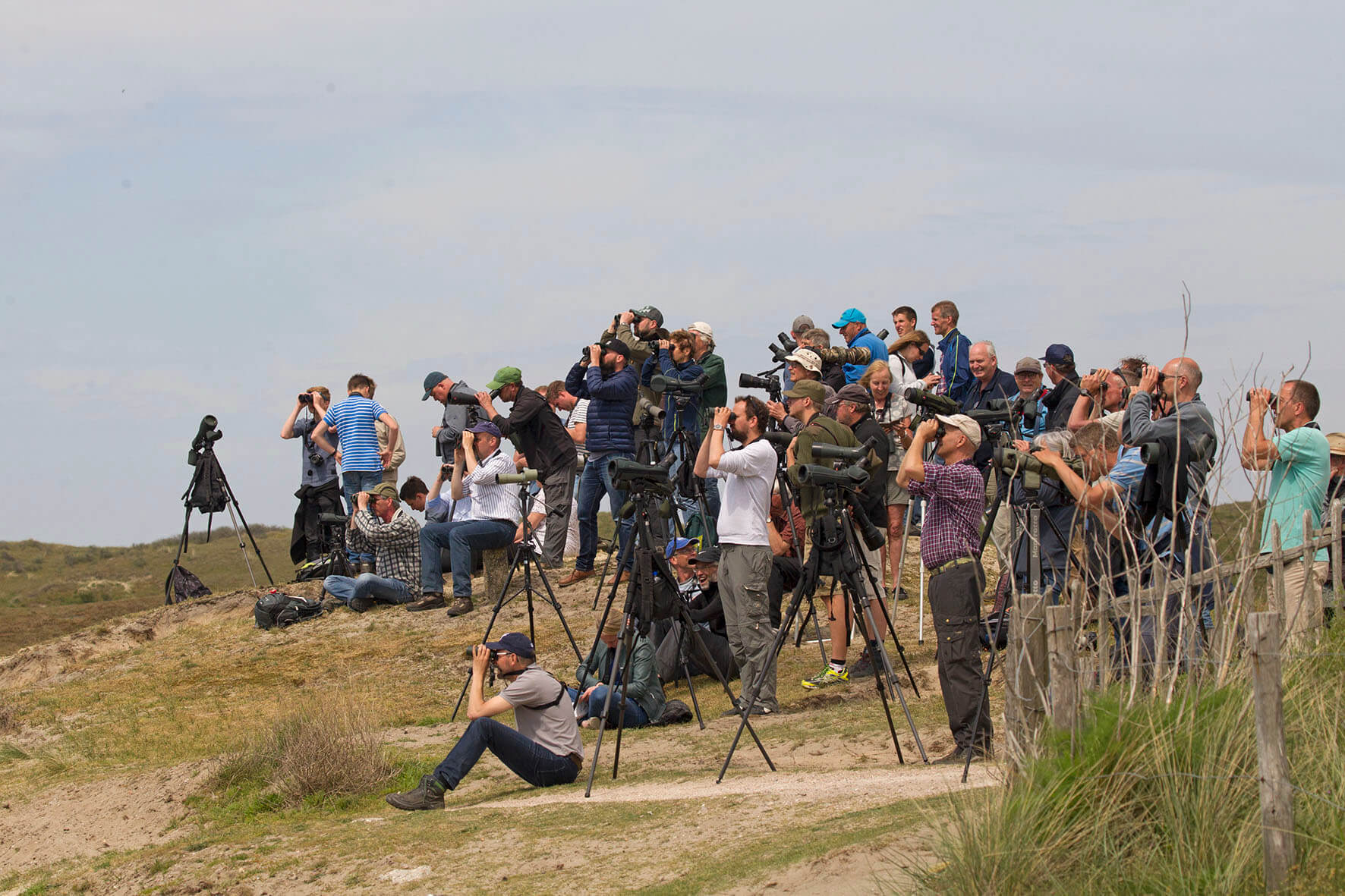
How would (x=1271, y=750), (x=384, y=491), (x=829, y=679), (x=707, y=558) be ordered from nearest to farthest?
(x=1271, y=750) < (x=829, y=679) < (x=707, y=558) < (x=384, y=491)

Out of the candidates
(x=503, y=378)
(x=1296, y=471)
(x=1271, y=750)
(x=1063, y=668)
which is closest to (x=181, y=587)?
(x=503, y=378)

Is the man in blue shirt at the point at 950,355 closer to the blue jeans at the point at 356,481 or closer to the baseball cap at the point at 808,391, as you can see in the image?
the baseball cap at the point at 808,391

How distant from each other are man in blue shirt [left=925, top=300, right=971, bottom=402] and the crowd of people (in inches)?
0.7

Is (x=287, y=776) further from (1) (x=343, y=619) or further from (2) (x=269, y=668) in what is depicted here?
(1) (x=343, y=619)

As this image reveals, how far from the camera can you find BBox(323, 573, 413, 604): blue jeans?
43.5ft

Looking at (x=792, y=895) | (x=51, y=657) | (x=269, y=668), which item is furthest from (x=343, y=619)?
(x=792, y=895)

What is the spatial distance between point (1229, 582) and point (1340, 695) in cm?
67

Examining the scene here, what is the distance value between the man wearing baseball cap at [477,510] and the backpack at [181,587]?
14.4ft

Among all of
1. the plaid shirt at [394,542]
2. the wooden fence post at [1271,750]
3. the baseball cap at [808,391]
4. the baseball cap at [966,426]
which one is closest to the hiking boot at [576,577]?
the plaid shirt at [394,542]

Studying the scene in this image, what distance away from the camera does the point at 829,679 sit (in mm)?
9328

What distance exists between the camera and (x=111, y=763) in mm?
9508

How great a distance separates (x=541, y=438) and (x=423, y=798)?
5.52 meters

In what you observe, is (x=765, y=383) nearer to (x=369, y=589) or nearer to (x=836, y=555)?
(x=836, y=555)

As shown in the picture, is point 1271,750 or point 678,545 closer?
point 1271,750
